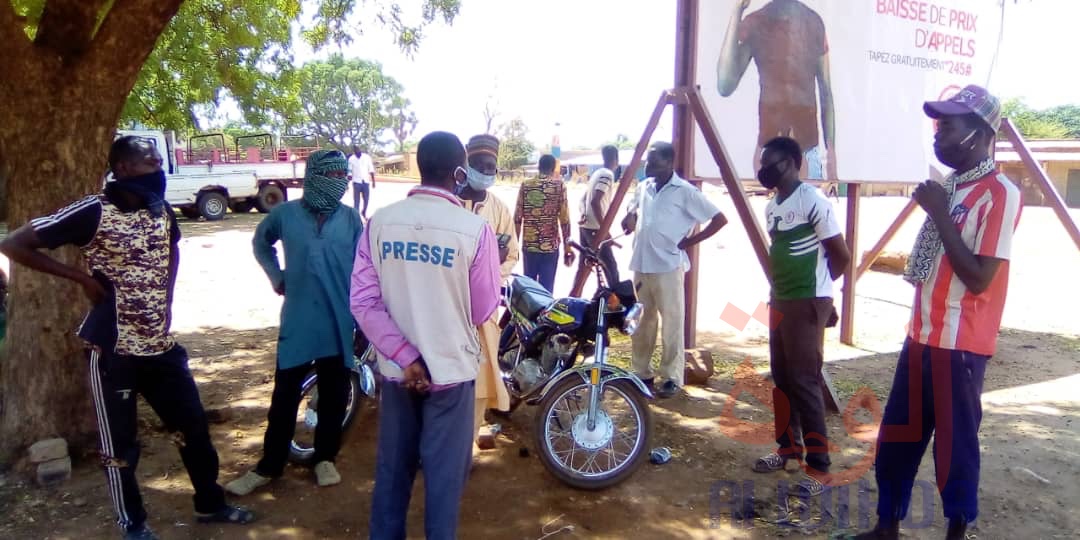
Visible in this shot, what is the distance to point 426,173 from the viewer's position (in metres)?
2.60

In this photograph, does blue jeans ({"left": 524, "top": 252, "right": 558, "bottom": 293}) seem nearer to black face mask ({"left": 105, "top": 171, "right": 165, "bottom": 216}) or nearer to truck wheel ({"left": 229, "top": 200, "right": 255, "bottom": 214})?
black face mask ({"left": 105, "top": 171, "right": 165, "bottom": 216})

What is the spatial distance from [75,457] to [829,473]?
162 inches

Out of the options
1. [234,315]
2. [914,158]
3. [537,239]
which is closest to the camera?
[537,239]

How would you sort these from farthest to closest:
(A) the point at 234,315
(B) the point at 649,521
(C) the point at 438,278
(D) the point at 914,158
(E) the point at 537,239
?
(A) the point at 234,315 → (D) the point at 914,158 → (E) the point at 537,239 → (B) the point at 649,521 → (C) the point at 438,278

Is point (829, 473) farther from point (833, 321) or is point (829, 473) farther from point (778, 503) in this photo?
point (833, 321)

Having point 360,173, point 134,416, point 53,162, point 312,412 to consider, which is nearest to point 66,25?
point 53,162

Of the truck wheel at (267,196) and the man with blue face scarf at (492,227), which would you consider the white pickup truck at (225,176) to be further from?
the man with blue face scarf at (492,227)

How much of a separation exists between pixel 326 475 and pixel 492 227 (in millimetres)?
1592

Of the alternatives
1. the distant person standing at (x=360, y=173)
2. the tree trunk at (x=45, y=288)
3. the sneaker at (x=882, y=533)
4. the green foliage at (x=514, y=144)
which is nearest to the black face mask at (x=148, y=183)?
the tree trunk at (x=45, y=288)

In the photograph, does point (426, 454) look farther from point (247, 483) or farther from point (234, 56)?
point (234, 56)

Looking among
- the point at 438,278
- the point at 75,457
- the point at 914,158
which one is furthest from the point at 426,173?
the point at 914,158

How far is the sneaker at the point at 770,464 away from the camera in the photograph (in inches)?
165

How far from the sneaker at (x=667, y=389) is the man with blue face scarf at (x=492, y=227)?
5.26 feet

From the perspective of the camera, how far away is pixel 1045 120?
179 ft
